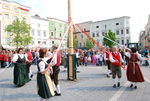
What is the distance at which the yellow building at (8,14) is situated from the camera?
37.7 meters

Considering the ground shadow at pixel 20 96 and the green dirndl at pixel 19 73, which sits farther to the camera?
the green dirndl at pixel 19 73

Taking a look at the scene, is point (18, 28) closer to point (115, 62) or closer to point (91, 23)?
point (115, 62)

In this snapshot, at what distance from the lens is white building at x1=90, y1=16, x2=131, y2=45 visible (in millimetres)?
54197

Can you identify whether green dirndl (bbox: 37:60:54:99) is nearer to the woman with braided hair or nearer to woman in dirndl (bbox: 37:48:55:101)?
woman in dirndl (bbox: 37:48:55:101)

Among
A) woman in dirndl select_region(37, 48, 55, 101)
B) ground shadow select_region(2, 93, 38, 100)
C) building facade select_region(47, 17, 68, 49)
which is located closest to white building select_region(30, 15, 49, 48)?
building facade select_region(47, 17, 68, 49)

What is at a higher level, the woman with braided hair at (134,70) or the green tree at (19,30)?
the green tree at (19,30)

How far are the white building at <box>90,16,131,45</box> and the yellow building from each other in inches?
1067

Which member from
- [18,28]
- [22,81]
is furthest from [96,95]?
[18,28]

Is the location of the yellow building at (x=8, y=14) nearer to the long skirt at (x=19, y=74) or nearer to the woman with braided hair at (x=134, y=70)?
the long skirt at (x=19, y=74)

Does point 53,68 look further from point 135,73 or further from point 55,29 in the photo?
point 55,29

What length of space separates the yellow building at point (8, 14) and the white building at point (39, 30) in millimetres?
3526

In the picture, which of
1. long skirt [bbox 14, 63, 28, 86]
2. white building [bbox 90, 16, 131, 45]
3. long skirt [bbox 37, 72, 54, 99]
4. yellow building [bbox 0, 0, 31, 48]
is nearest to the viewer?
long skirt [bbox 37, 72, 54, 99]

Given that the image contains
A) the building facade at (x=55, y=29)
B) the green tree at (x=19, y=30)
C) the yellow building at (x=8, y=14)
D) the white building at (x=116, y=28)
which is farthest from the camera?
the white building at (x=116, y=28)

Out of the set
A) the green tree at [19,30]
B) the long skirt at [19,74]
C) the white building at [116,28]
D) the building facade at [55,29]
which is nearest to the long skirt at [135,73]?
the long skirt at [19,74]
